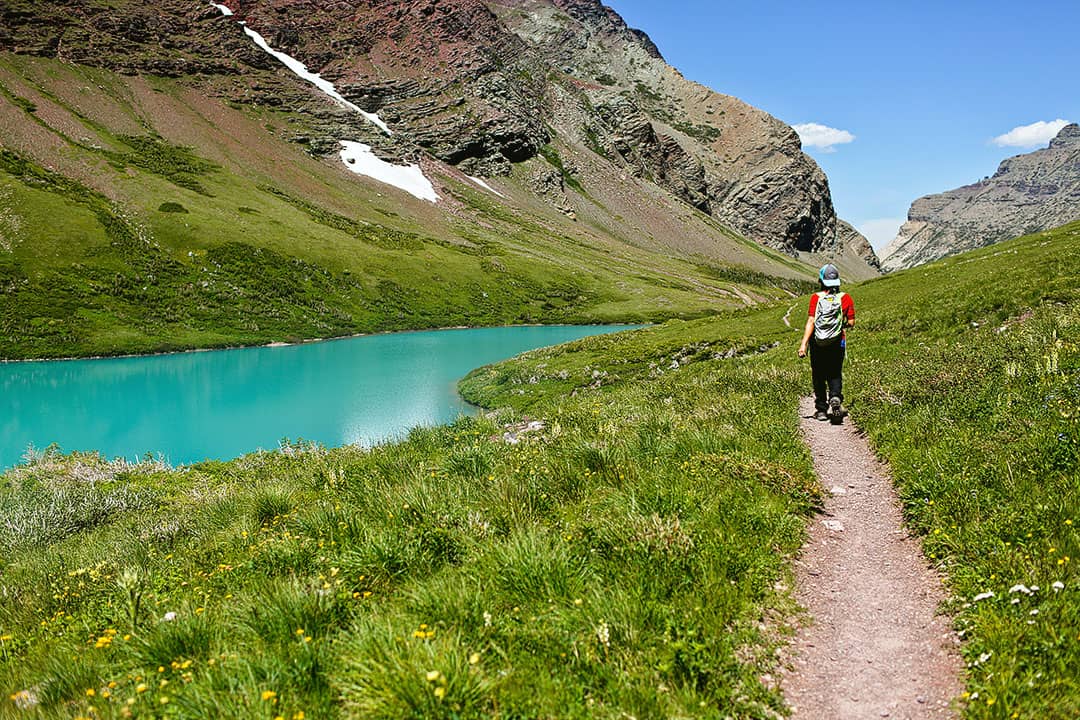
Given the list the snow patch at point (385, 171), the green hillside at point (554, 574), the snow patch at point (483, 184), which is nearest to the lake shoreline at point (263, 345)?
the green hillside at point (554, 574)

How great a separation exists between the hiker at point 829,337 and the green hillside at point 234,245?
245 feet

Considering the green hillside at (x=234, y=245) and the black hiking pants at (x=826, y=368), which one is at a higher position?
the green hillside at (x=234, y=245)

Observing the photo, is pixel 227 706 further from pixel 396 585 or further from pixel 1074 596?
pixel 1074 596

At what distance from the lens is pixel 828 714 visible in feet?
14.7

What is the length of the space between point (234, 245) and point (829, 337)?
103197mm

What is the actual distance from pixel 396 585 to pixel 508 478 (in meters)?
2.82

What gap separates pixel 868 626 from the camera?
5562 millimetres

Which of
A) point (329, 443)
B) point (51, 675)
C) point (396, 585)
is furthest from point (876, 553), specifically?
point (329, 443)

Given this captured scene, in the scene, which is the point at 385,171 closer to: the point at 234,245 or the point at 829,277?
the point at 234,245

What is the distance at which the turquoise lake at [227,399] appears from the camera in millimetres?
33531

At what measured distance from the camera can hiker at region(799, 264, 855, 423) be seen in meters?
12.7

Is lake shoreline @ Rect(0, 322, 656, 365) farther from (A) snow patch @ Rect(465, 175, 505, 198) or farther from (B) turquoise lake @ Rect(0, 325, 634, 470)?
(A) snow patch @ Rect(465, 175, 505, 198)

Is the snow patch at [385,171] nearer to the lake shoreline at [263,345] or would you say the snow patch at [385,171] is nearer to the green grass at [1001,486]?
the lake shoreline at [263,345]

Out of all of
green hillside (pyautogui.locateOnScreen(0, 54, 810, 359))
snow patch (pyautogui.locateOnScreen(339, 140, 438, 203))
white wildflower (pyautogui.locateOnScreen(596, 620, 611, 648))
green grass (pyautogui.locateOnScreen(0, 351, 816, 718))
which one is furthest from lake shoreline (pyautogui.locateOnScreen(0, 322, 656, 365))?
snow patch (pyautogui.locateOnScreen(339, 140, 438, 203))
